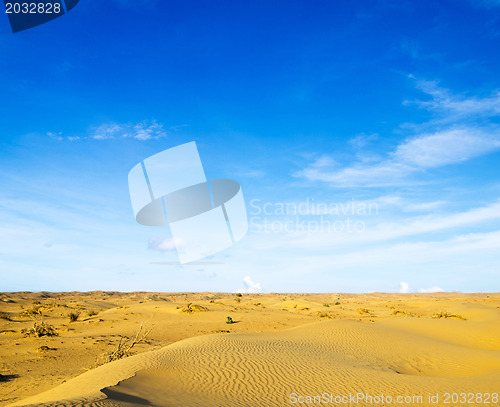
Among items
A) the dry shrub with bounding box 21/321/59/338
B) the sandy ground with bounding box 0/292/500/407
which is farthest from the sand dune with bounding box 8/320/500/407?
the dry shrub with bounding box 21/321/59/338

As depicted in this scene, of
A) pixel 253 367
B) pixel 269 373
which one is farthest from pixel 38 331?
pixel 269 373

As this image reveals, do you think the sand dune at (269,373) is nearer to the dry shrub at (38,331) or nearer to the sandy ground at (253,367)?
the sandy ground at (253,367)

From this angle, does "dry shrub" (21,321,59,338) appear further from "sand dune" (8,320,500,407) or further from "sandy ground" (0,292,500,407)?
→ "sand dune" (8,320,500,407)

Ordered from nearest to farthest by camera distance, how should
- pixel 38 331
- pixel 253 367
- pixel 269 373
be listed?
pixel 269 373 → pixel 253 367 → pixel 38 331

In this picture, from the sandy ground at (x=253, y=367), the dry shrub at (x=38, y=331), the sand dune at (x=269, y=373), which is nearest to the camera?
the sand dune at (x=269, y=373)

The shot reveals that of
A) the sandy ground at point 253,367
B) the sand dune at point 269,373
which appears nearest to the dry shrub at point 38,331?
the sandy ground at point 253,367

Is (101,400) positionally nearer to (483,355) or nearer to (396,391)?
(396,391)

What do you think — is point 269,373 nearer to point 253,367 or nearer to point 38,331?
point 253,367

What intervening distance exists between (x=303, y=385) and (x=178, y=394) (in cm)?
276

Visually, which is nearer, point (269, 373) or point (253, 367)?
point (269, 373)

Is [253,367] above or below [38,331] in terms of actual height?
above


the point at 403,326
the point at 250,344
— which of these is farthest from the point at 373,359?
the point at 403,326

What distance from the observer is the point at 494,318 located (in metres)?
22.7

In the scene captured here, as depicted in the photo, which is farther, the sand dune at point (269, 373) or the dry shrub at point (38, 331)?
the dry shrub at point (38, 331)
